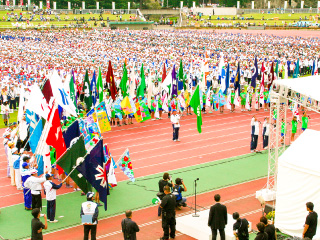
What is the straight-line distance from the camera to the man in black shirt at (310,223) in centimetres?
1195

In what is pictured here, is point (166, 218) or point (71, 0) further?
point (71, 0)

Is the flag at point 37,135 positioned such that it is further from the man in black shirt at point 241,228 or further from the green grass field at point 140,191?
the man in black shirt at point 241,228

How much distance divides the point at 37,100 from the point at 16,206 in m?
3.81

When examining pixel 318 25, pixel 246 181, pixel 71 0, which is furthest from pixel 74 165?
pixel 71 0

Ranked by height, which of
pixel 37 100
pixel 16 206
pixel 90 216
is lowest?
pixel 16 206

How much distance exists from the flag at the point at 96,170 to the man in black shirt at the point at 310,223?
5.78 m

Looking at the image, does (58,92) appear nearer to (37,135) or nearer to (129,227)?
(37,135)

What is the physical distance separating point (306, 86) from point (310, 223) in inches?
189

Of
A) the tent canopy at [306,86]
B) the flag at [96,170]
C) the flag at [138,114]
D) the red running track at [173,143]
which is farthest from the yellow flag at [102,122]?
the tent canopy at [306,86]

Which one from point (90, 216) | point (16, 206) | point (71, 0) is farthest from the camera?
point (71, 0)

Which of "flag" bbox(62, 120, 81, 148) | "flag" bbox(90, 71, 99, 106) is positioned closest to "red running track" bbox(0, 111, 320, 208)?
"flag" bbox(62, 120, 81, 148)

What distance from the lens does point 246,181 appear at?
62.1 ft

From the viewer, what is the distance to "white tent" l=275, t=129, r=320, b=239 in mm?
13188

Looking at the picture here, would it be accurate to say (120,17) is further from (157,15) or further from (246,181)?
(246,181)
